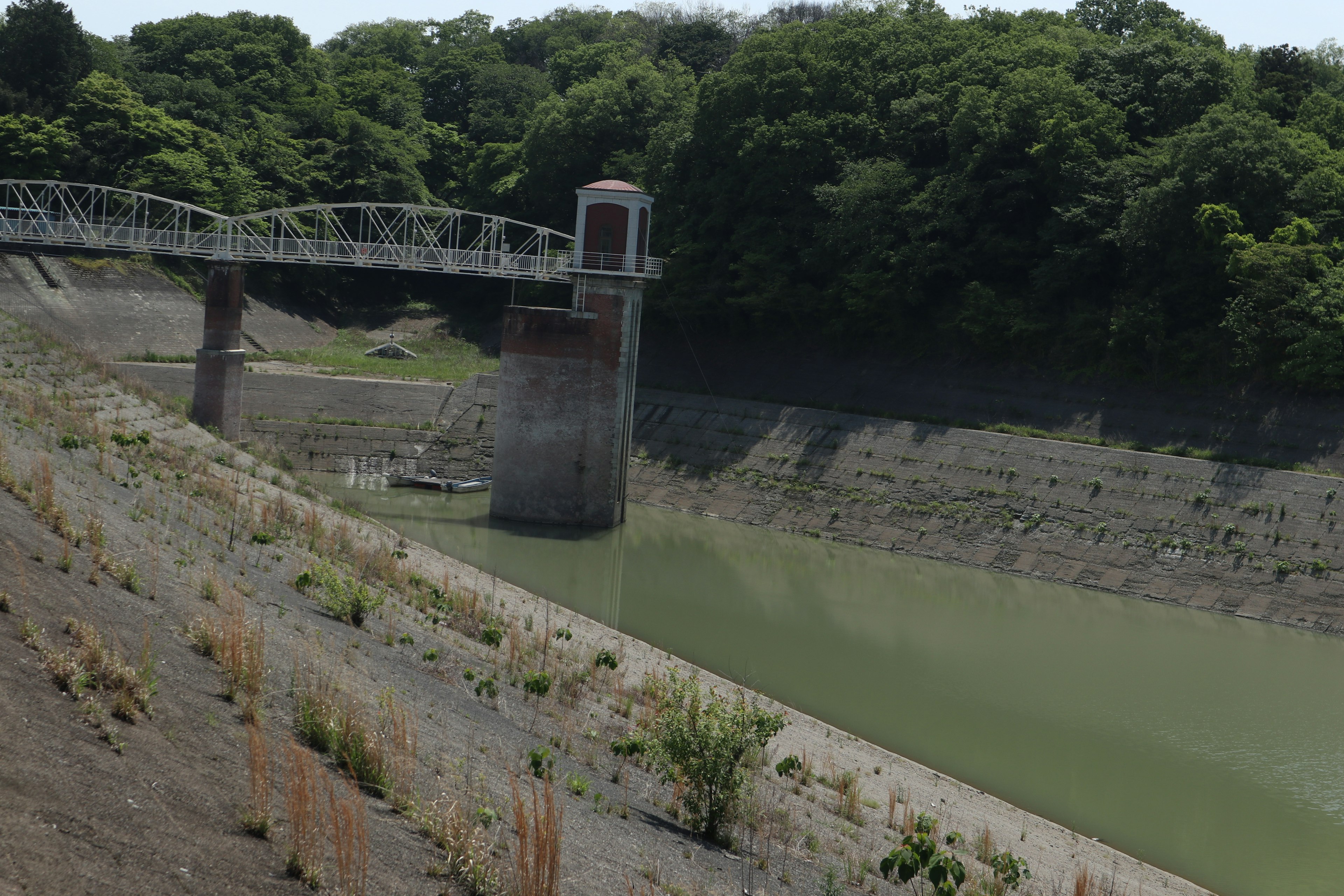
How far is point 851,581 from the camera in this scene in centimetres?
2891

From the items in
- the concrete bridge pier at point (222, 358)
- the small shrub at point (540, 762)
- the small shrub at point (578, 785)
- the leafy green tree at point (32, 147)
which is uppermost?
the leafy green tree at point (32, 147)

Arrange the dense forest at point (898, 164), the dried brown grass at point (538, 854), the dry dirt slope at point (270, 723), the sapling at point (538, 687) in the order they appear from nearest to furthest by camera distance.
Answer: the dry dirt slope at point (270, 723) < the dried brown grass at point (538, 854) < the sapling at point (538, 687) < the dense forest at point (898, 164)

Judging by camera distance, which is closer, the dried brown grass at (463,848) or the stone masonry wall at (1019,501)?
the dried brown grass at (463,848)

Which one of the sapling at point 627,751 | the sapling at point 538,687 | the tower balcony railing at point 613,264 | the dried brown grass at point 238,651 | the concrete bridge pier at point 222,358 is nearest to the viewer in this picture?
the dried brown grass at point 238,651

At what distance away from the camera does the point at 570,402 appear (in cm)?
3238

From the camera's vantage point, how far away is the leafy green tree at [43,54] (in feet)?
178

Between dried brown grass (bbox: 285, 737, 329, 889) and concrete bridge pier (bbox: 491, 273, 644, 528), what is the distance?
80.2 feet

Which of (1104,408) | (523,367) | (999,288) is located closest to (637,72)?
(999,288)

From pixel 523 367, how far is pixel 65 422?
46.9 feet

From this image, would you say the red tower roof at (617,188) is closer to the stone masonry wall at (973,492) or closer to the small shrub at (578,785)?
the stone masonry wall at (973,492)

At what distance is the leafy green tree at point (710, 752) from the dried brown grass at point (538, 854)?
2.17 metres

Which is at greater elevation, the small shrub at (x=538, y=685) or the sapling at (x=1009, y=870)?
the small shrub at (x=538, y=685)

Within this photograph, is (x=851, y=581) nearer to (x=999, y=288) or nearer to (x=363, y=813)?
(x=999, y=288)

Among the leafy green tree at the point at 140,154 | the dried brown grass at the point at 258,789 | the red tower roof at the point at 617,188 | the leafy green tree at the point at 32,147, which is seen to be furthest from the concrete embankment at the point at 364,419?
the dried brown grass at the point at 258,789
